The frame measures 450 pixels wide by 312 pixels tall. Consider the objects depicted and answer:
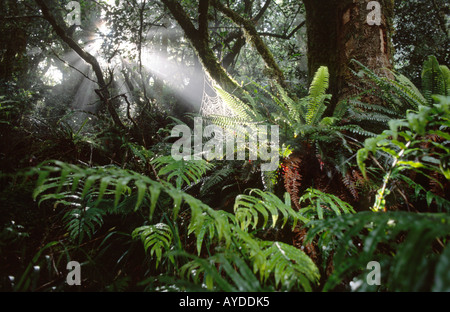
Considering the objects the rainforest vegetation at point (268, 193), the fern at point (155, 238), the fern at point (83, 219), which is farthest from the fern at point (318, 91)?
the fern at point (83, 219)

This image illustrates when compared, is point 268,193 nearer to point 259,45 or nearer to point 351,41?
point 351,41

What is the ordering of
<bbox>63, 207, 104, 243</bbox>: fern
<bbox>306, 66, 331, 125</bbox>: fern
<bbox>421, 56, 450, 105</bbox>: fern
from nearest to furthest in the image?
1. <bbox>63, 207, 104, 243</bbox>: fern
2. <bbox>421, 56, 450, 105</bbox>: fern
3. <bbox>306, 66, 331, 125</bbox>: fern

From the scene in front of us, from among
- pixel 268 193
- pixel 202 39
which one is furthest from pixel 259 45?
pixel 268 193

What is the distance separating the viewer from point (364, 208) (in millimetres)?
1406

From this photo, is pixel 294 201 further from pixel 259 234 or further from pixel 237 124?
pixel 237 124

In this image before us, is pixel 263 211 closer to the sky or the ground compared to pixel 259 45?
closer to the ground

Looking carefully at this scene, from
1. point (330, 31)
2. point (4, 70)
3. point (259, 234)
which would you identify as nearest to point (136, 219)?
point (259, 234)

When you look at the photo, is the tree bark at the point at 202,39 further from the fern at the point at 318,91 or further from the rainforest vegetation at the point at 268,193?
the fern at the point at 318,91

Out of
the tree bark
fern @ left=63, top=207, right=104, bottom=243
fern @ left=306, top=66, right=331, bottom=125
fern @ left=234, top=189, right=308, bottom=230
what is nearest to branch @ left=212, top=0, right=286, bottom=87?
the tree bark

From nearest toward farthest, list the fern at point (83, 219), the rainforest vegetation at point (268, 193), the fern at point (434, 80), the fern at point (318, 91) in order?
the rainforest vegetation at point (268, 193)
the fern at point (83, 219)
the fern at point (434, 80)
the fern at point (318, 91)

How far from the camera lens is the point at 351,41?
2479 mm

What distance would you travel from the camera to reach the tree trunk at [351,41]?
2402 mm

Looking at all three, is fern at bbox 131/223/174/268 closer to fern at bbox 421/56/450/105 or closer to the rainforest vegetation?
the rainforest vegetation

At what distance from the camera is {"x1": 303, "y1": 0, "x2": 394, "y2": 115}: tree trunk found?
2402 mm
